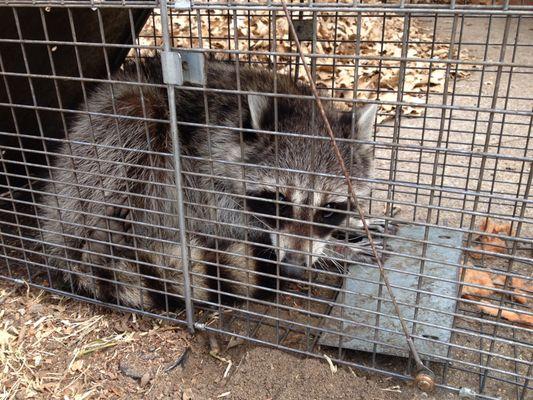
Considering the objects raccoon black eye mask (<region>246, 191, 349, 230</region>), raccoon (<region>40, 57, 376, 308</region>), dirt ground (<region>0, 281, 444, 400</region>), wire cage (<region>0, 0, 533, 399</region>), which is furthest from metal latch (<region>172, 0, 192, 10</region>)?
dirt ground (<region>0, 281, 444, 400</region>)

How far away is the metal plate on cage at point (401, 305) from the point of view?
166 centimetres

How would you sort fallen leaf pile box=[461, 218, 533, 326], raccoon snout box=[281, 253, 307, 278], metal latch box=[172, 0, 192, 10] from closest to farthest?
metal latch box=[172, 0, 192, 10] < raccoon snout box=[281, 253, 307, 278] < fallen leaf pile box=[461, 218, 533, 326]

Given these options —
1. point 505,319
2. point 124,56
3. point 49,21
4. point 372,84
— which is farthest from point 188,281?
point 372,84

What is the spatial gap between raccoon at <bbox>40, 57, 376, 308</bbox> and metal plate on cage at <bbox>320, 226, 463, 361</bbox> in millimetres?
274

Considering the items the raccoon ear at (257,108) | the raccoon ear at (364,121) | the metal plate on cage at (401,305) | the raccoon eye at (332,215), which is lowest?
the metal plate on cage at (401,305)

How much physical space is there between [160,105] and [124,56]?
100cm

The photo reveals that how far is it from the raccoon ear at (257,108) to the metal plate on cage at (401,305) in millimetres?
736

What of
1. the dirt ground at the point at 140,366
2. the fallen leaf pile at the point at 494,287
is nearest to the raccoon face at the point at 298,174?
the dirt ground at the point at 140,366

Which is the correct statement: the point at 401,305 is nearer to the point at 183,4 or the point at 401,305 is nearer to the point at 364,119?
the point at 364,119

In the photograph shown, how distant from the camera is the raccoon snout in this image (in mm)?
1963

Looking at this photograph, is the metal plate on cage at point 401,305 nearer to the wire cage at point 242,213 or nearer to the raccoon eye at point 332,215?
the wire cage at point 242,213

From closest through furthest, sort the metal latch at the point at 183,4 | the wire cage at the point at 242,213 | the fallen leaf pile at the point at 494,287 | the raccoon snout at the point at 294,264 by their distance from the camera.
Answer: the metal latch at the point at 183,4, the wire cage at the point at 242,213, the raccoon snout at the point at 294,264, the fallen leaf pile at the point at 494,287

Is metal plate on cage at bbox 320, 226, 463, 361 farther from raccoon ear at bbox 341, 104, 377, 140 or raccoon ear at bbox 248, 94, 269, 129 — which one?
raccoon ear at bbox 248, 94, 269, 129

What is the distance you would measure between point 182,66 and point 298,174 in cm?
70
